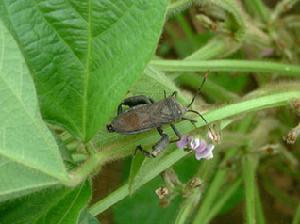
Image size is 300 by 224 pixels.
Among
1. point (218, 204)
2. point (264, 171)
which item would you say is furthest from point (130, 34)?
point (264, 171)

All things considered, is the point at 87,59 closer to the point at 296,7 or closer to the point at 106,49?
the point at 106,49

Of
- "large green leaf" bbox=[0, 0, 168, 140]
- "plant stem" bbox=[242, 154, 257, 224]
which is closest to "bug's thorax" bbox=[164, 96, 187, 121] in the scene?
"large green leaf" bbox=[0, 0, 168, 140]

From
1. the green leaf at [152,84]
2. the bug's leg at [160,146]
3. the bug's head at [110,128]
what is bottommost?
the bug's leg at [160,146]

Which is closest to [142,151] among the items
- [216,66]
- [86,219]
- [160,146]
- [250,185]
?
[160,146]

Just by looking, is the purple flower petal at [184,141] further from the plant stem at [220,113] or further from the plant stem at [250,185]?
the plant stem at [250,185]

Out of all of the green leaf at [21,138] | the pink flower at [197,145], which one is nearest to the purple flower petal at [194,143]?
the pink flower at [197,145]

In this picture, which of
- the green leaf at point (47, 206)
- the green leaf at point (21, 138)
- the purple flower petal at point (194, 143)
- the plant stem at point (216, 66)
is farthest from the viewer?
the plant stem at point (216, 66)

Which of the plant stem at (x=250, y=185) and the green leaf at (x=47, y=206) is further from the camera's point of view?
the plant stem at (x=250, y=185)
